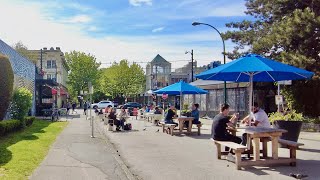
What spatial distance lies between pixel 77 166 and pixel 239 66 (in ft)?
16.5

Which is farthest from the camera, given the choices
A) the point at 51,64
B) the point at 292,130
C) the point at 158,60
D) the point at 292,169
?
the point at 158,60

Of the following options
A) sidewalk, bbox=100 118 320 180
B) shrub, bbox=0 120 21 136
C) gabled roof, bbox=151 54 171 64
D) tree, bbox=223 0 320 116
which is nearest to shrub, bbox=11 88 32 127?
shrub, bbox=0 120 21 136

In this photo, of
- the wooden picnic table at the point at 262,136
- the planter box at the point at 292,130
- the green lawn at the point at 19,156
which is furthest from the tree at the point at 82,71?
the wooden picnic table at the point at 262,136

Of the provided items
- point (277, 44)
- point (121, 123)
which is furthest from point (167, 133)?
point (277, 44)

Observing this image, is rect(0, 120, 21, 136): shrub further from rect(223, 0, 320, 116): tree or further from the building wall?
rect(223, 0, 320, 116): tree

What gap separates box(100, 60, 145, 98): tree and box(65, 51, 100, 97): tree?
3.63m

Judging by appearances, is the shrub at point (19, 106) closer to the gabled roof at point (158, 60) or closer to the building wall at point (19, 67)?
the building wall at point (19, 67)

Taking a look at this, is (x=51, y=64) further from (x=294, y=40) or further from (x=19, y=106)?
(x=294, y=40)

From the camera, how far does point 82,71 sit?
89.0m

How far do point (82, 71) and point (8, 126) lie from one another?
71.8 m

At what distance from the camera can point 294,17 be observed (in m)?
21.0

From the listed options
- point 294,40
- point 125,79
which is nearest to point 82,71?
point 125,79

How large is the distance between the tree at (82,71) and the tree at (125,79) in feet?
11.9

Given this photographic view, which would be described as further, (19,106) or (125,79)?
(125,79)
